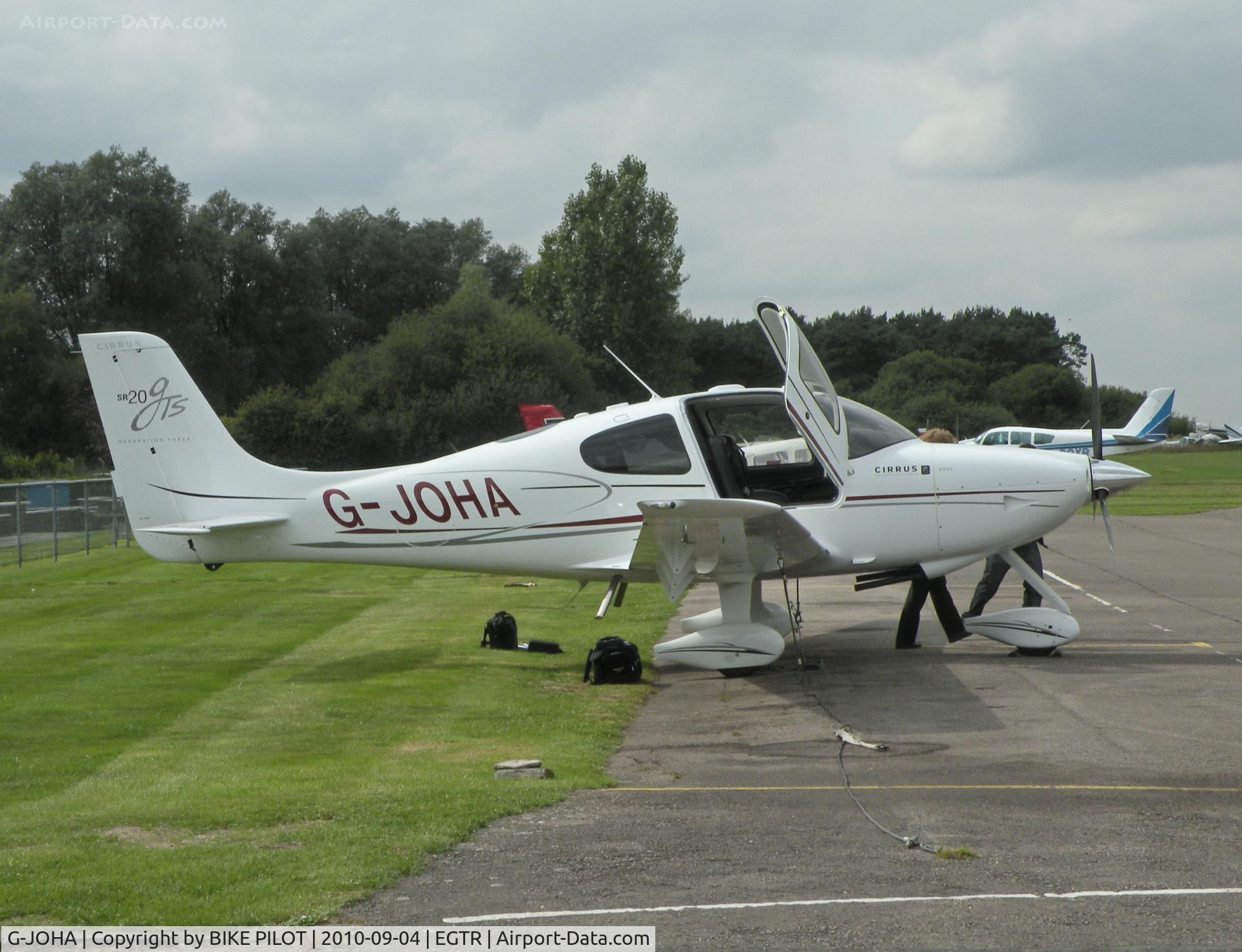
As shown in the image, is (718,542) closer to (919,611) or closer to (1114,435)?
(919,611)

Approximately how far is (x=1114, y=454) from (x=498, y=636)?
4071cm

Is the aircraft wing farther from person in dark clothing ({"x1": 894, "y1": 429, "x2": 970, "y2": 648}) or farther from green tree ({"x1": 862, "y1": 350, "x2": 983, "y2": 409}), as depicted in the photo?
green tree ({"x1": 862, "y1": 350, "x2": 983, "y2": 409})

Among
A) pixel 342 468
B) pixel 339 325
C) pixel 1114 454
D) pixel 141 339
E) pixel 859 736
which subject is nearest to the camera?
pixel 859 736

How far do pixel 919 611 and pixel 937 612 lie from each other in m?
0.22

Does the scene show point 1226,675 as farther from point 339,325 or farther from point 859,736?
point 339,325

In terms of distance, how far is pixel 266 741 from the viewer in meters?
8.23

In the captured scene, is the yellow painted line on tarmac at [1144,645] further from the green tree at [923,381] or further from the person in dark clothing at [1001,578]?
the green tree at [923,381]

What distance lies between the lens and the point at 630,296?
2517 inches

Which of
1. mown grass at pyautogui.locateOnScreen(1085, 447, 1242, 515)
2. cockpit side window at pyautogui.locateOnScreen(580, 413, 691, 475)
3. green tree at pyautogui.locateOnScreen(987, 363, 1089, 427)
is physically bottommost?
mown grass at pyautogui.locateOnScreen(1085, 447, 1242, 515)

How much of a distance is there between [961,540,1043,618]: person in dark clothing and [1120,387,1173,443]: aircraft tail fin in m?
45.1

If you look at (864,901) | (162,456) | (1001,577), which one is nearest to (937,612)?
(1001,577)

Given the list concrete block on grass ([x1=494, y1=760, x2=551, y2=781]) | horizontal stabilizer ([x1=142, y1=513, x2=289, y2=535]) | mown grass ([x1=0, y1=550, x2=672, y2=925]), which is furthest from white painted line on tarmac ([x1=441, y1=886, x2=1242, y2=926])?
horizontal stabilizer ([x1=142, y1=513, x2=289, y2=535])

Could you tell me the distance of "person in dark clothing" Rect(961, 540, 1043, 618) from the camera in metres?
11.9

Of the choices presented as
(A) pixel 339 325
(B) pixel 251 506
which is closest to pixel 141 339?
(B) pixel 251 506
